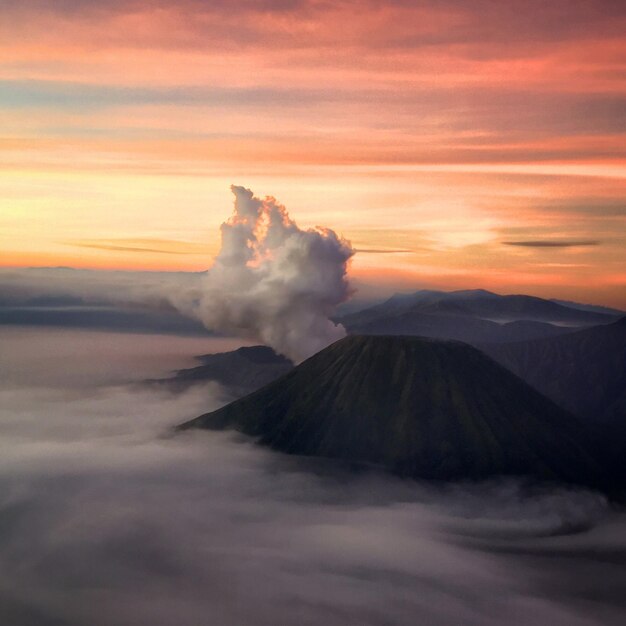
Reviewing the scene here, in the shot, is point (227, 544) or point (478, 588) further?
point (227, 544)

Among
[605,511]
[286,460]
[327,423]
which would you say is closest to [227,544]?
[286,460]

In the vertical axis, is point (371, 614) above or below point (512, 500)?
below

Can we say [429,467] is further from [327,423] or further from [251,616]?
[251,616]

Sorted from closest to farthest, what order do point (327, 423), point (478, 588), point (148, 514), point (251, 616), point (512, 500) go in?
point (251, 616), point (478, 588), point (512, 500), point (327, 423), point (148, 514)

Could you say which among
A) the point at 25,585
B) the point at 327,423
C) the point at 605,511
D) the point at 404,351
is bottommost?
the point at 25,585

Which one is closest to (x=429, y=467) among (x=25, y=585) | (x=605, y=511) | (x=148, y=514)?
(x=605, y=511)

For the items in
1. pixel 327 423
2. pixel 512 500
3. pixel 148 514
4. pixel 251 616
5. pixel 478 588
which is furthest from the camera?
pixel 148 514
